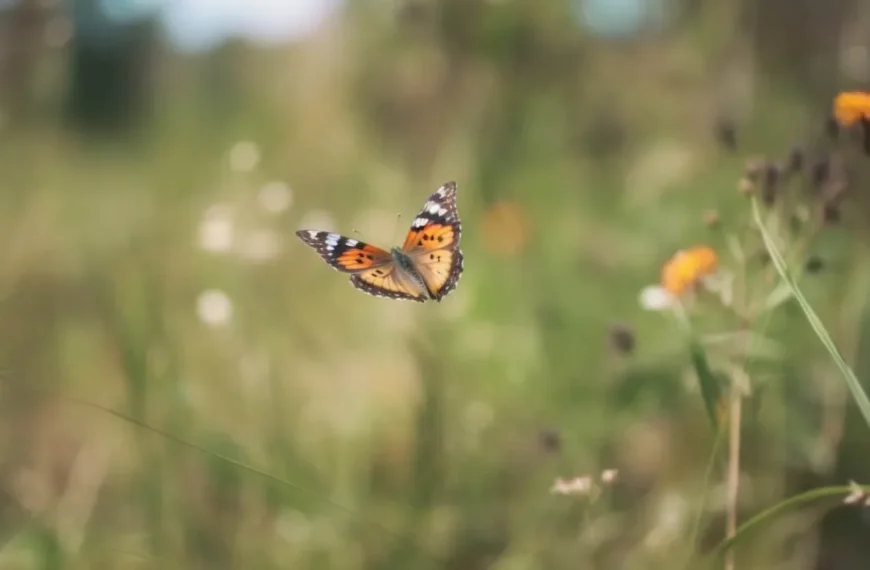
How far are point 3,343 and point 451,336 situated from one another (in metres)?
0.49

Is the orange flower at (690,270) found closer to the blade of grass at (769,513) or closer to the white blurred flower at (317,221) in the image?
the blade of grass at (769,513)

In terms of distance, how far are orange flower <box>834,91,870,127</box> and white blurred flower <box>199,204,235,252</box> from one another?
2.11 feet

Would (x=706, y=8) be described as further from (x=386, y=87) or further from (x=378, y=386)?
(x=378, y=386)

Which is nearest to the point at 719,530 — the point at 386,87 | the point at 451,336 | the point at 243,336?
the point at 451,336

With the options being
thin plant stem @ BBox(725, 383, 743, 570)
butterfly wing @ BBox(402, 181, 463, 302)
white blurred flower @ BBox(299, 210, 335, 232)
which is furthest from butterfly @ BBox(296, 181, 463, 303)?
thin plant stem @ BBox(725, 383, 743, 570)

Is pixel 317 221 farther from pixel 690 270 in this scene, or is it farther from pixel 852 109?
pixel 852 109

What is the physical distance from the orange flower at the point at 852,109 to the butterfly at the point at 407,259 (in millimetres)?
352

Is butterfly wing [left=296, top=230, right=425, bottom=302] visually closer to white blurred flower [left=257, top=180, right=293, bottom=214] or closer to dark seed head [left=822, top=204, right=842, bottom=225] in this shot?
white blurred flower [left=257, top=180, right=293, bottom=214]

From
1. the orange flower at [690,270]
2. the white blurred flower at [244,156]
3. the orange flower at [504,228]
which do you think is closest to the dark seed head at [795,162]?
the orange flower at [690,270]

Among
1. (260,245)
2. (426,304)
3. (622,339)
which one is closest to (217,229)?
(260,245)

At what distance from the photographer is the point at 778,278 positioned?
66 centimetres

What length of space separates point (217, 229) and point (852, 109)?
664 mm

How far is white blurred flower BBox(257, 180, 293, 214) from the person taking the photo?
91 centimetres

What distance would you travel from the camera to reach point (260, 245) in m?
0.90
